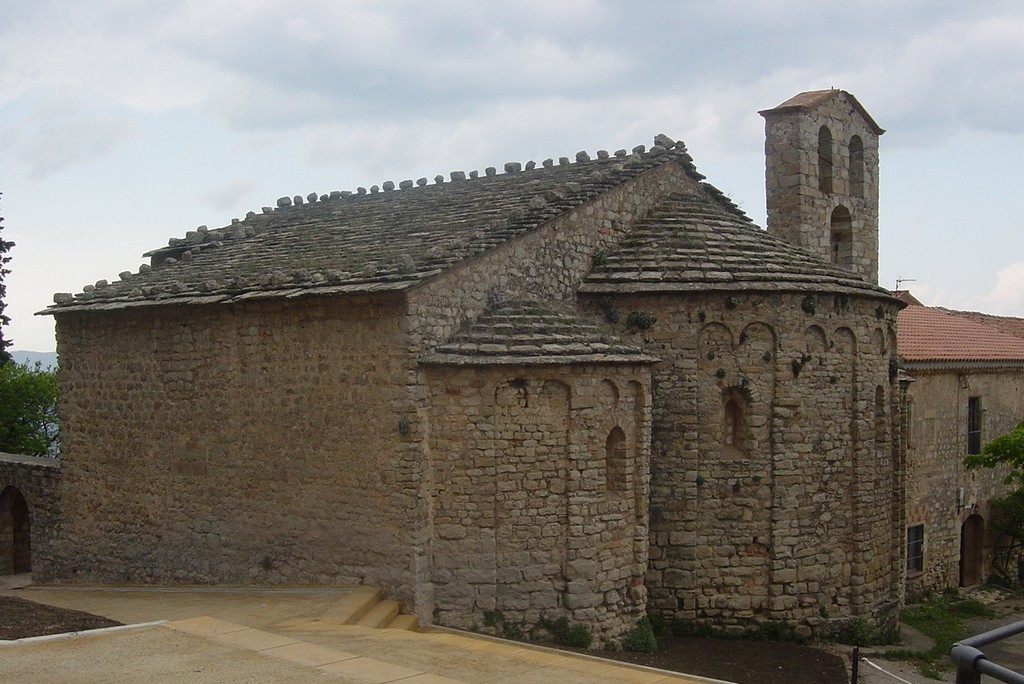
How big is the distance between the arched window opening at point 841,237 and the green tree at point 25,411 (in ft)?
63.0

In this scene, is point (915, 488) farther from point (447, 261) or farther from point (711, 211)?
point (447, 261)

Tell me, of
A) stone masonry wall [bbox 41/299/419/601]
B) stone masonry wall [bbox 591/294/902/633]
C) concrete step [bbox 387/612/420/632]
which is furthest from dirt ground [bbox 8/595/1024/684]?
stone masonry wall [bbox 41/299/419/601]

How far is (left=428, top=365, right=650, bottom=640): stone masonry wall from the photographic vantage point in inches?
427

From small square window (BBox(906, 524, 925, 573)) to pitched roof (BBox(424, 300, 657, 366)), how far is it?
33.7 ft

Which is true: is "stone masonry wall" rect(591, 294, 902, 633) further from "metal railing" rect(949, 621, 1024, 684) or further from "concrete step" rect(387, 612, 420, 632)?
"metal railing" rect(949, 621, 1024, 684)

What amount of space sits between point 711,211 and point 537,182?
2696mm

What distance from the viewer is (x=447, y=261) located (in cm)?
1092

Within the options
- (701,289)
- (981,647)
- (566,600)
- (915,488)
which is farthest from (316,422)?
(915,488)

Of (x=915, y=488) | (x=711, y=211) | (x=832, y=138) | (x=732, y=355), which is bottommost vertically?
(x=915, y=488)

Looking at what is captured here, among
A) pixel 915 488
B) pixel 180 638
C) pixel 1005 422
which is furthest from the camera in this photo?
pixel 1005 422

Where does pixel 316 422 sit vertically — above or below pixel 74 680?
above

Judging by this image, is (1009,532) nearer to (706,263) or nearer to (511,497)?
(706,263)

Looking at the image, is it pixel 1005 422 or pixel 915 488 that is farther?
pixel 1005 422

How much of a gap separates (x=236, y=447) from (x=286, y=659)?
5850 millimetres
